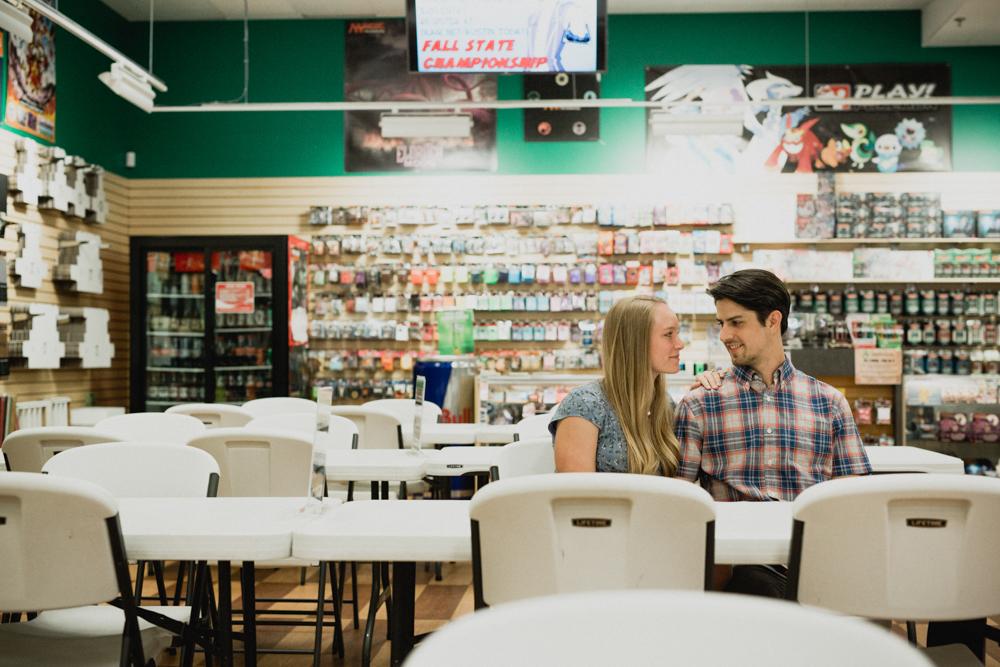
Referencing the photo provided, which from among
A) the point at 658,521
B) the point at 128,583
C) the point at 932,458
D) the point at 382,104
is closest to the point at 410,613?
the point at 128,583

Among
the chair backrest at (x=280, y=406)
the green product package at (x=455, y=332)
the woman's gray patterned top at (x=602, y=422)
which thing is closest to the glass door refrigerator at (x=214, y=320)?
the green product package at (x=455, y=332)

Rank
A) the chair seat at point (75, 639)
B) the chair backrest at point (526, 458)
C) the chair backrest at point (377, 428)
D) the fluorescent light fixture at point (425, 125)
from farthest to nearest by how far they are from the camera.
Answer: the fluorescent light fixture at point (425, 125) < the chair backrest at point (377, 428) < the chair backrest at point (526, 458) < the chair seat at point (75, 639)

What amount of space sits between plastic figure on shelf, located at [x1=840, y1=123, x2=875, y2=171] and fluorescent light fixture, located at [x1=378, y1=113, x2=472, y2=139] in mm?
3799

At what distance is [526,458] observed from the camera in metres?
2.67

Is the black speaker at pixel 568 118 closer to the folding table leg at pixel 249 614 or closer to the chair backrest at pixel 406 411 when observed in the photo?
the chair backrest at pixel 406 411

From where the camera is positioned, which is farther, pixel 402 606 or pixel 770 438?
pixel 770 438

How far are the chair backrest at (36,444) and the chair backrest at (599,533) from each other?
2.04 metres

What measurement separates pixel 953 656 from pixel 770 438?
703 mm

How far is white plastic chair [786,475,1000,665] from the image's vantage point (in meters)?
1.40

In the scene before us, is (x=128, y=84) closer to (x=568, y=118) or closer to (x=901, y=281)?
(x=568, y=118)

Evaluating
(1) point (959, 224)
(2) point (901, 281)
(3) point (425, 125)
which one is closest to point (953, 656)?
(3) point (425, 125)

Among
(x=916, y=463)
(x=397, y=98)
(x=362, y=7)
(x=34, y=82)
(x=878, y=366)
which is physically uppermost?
(x=362, y=7)

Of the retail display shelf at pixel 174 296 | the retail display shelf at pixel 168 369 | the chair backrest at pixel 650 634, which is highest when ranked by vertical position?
the retail display shelf at pixel 174 296

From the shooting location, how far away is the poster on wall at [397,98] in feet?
25.8
